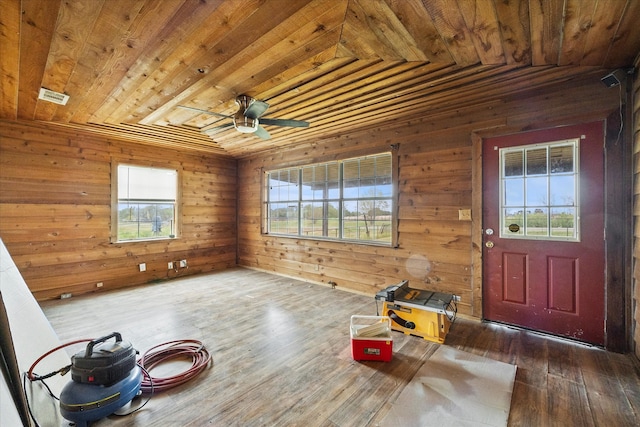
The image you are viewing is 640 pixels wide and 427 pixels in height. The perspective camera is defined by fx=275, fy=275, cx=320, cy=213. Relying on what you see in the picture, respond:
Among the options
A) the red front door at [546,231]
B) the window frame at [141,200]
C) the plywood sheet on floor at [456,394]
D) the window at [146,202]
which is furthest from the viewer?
the window at [146,202]

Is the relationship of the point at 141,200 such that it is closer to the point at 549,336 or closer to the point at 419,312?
the point at 419,312

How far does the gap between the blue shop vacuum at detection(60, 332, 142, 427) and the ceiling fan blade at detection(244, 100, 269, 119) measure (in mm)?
2188

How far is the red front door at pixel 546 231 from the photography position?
260cm

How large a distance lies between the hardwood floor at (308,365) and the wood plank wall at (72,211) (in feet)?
2.00

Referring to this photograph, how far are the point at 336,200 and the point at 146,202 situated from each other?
350cm

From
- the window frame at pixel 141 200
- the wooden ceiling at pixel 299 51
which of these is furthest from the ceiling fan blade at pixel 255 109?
the window frame at pixel 141 200

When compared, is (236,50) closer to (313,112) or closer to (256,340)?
(313,112)

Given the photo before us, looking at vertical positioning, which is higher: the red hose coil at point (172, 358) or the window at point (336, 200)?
the window at point (336, 200)

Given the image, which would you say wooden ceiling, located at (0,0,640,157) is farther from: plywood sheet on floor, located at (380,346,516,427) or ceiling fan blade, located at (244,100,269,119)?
plywood sheet on floor, located at (380,346,516,427)

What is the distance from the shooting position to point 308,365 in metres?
2.31

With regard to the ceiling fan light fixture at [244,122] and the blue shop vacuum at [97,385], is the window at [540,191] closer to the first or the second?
the ceiling fan light fixture at [244,122]

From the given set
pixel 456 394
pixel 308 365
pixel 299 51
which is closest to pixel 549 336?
pixel 456 394

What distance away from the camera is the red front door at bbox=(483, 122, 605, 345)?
2.60m

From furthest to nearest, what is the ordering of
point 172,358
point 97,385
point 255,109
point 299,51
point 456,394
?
point 255,109 → point 172,358 → point 299,51 → point 456,394 → point 97,385
